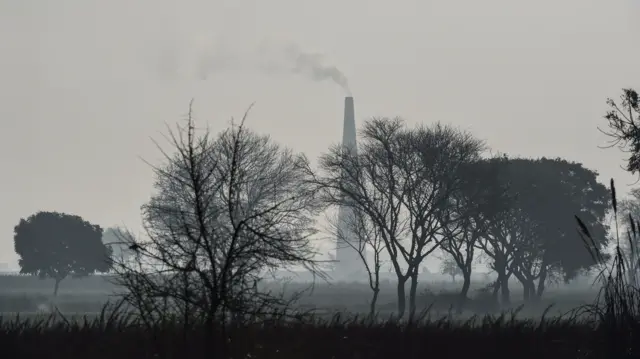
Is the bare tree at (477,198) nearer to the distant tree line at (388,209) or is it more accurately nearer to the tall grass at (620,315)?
the distant tree line at (388,209)

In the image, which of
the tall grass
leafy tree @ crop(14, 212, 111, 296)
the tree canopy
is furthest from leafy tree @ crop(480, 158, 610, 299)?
the tall grass

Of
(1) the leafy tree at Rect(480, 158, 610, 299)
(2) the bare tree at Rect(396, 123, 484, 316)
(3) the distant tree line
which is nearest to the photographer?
(3) the distant tree line

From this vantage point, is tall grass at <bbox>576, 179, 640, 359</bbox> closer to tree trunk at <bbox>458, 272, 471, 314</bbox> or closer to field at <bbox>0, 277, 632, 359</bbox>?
field at <bbox>0, 277, 632, 359</bbox>

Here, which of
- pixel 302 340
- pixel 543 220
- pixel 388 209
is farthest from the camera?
pixel 543 220

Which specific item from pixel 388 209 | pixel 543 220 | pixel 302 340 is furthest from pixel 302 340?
pixel 543 220

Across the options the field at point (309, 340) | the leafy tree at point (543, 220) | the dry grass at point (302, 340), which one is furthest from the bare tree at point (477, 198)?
the field at point (309, 340)

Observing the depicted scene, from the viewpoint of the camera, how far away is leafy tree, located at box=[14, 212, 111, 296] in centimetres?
7881

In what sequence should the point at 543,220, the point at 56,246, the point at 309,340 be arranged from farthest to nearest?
the point at 56,246
the point at 543,220
the point at 309,340

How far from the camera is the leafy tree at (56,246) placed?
259ft

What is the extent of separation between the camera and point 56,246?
260 feet

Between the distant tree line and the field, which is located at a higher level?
the distant tree line

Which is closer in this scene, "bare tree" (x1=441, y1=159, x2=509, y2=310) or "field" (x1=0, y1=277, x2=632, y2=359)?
"field" (x1=0, y1=277, x2=632, y2=359)

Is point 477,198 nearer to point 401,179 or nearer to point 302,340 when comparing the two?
point 401,179

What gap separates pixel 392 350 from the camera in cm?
1445
